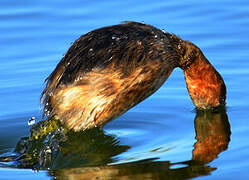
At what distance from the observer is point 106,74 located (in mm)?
7555

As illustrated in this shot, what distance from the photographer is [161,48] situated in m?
7.97

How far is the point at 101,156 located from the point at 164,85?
7.49ft

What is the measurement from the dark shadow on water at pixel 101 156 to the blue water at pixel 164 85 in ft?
0.20

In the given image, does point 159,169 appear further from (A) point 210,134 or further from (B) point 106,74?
(A) point 210,134

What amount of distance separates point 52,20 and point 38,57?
1206 millimetres

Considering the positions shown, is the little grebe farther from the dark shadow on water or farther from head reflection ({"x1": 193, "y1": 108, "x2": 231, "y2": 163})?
head reflection ({"x1": 193, "y1": 108, "x2": 231, "y2": 163})

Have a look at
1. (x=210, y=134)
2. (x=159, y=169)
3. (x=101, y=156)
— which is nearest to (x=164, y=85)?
(x=210, y=134)

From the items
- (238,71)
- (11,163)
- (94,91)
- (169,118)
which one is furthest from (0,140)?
(238,71)

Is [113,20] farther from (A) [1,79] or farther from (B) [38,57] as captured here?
(A) [1,79]

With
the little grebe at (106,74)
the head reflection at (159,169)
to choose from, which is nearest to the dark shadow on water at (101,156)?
the head reflection at (159,169)

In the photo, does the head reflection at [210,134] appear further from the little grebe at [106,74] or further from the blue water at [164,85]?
the little grebe at [106,74]

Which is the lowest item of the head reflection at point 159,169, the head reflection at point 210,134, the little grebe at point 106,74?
the head reflection at point 159,169

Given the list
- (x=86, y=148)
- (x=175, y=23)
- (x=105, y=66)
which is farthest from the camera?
(x=175, y=23)

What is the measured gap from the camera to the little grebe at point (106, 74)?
7555mm
